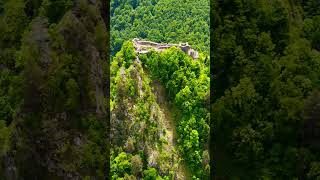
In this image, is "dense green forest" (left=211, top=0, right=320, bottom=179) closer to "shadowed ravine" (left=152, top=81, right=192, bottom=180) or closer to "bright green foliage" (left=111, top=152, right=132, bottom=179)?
"bright green foliage" (left=111, top=152, right=132, bottom=179)

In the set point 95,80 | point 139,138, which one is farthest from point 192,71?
point 95,80

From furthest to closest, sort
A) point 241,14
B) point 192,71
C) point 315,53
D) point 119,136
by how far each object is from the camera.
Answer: point 192,71 → point 119,136 → point 241,14 → point 315,53

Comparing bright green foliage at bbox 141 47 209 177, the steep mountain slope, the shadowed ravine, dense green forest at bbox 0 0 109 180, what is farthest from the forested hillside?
dense green forest at bbox 0 0 109 180

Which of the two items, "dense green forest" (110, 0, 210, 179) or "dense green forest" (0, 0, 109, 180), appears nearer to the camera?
"dense green forest" (0, 0, 109, 180)

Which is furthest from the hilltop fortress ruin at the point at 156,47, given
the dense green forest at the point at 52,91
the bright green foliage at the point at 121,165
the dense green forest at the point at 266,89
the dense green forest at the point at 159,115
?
the dense green forest at the point at 266,89

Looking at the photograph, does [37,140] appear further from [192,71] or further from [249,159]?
[192,71]

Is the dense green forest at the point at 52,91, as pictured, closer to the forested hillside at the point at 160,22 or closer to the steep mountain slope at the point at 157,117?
the steep mountain slope at the point at 157,117

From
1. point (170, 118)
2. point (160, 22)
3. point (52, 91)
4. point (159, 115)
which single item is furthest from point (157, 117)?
point (52, 91)
